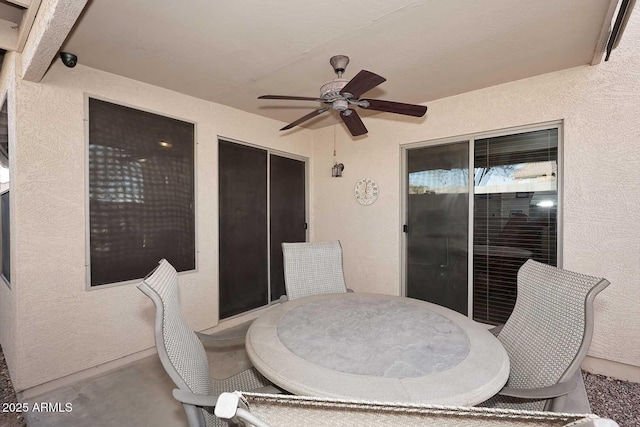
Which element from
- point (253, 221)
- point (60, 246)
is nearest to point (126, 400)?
point (60, 246)

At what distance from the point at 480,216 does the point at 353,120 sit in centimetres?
178

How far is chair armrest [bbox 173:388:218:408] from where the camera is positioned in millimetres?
970

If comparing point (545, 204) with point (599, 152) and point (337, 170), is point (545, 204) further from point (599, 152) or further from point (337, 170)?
point (337, 170)

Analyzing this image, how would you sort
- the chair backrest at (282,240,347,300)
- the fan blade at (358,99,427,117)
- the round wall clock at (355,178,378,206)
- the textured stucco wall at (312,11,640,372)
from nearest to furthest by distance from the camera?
the fan blade at (358,99,427,117) → the textured stucco wall at (312,11,640,372) → the chair backrest at (282,240,347,300) → the round wall clock at (355,178,378,206)

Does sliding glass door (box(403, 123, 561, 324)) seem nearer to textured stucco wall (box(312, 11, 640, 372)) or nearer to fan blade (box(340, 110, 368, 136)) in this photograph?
textured stucco wall (box(312, 11, 640, 372))

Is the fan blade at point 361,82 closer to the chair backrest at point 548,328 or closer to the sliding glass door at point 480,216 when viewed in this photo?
the chair backrest at point 548,328

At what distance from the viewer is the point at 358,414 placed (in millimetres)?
481

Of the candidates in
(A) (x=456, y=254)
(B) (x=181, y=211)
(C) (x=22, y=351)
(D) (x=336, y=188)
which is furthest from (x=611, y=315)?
(C) (x=22, y=351)

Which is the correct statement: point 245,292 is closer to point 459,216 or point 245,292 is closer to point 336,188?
point 336,188

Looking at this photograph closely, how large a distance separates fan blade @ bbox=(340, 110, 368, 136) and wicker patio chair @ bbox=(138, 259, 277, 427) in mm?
1582

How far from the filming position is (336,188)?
162 inches

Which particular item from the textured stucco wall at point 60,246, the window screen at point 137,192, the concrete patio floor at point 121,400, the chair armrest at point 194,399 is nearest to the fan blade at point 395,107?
the chair armrest at point 194,399

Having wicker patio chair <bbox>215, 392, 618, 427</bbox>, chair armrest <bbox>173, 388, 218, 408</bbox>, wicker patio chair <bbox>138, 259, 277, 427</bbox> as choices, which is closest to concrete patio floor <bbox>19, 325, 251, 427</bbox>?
wicker patio chair <bbox>138, 259, 277, 427</bbox>

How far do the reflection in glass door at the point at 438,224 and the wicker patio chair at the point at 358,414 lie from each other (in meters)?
2.96
